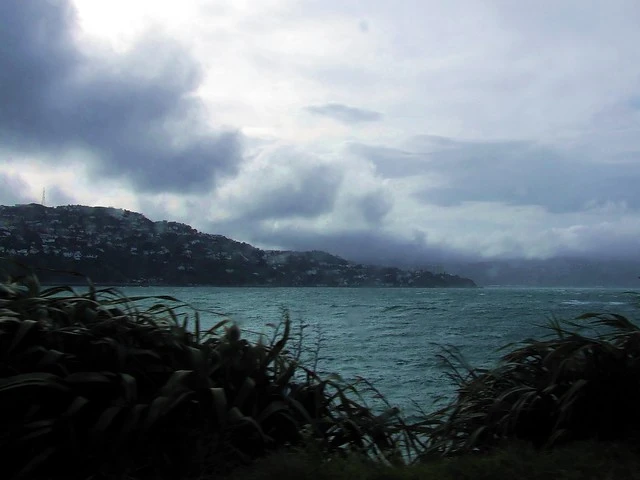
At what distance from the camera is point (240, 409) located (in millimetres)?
4980

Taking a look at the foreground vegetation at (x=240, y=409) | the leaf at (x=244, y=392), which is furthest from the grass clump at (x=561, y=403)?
the leaf at (x=244, y=392)

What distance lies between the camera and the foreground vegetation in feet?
13.9

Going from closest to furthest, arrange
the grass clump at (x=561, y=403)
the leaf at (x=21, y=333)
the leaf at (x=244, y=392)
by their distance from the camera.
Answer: the leaf at (x=21, y=333) < the leaf at (x=244, y=392) < the grass clump at (x=561, y=403)

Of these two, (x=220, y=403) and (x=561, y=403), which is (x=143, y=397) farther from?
(x=561, y=403)

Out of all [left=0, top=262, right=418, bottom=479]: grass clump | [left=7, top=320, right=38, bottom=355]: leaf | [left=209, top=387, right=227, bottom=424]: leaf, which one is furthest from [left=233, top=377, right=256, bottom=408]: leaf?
[left=7, top=320, right=38, bottom=355]: leaf

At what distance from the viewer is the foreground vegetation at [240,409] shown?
4227 mm

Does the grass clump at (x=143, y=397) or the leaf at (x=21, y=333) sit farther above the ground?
the leaf at (x=21, y=333)

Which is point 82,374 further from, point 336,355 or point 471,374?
point 336,355

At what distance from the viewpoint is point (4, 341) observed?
460 centimetres

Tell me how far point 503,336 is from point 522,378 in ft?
30.2

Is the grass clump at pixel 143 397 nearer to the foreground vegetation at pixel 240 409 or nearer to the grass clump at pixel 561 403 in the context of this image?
the foreground vegetation at pixel 240 409

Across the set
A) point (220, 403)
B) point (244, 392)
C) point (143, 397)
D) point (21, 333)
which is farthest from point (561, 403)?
point (21, 333)

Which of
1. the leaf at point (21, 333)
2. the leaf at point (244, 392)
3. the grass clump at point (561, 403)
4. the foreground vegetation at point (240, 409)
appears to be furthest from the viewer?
the grass clump at point (561, 403)

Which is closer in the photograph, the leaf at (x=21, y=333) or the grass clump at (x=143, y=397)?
the grass clump at (x=143, y=397)
